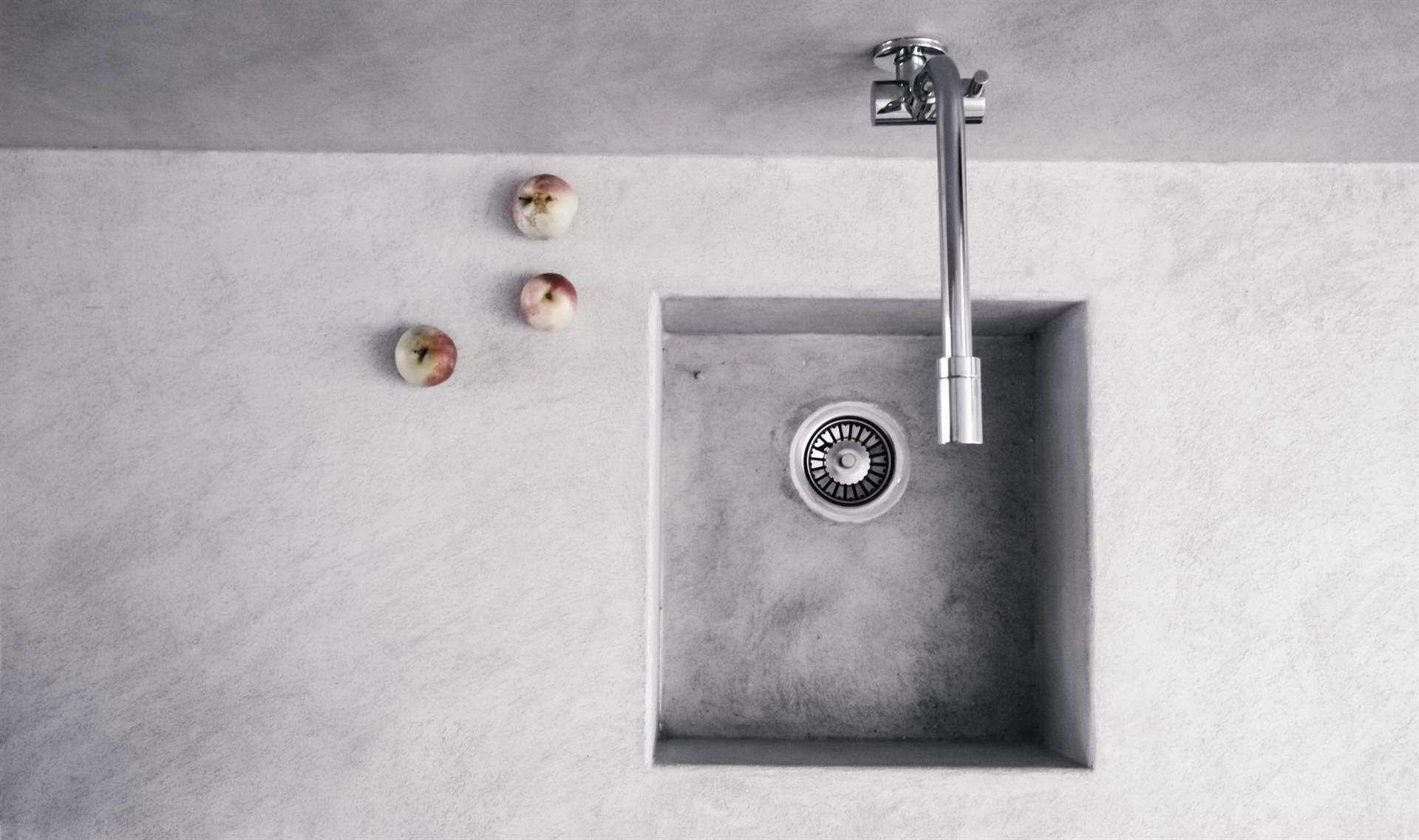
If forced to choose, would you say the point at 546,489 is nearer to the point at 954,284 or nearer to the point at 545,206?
the point at 545,206

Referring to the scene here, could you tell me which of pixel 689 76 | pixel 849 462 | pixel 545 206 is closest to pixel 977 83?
pixel 689 76

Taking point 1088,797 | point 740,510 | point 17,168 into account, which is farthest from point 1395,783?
point 17,168

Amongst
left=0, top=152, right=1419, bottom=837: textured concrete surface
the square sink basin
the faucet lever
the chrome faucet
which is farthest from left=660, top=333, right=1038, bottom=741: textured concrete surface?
the chrome faucet

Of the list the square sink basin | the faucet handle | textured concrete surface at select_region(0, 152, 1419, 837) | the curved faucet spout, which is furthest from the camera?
the square sink basin

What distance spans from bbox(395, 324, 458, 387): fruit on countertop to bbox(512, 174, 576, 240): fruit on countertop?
10.7 inches

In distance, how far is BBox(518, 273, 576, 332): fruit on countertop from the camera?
1687 millimetres

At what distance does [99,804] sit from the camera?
168cm

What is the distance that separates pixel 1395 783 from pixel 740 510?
1357mm

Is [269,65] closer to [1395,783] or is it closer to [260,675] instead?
[260,675]

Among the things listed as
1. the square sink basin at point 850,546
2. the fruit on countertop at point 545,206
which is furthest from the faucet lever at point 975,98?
the fruit on countertop at point 545,206

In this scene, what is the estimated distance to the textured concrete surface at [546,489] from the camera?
167 cm

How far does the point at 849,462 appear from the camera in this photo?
80.7 inches

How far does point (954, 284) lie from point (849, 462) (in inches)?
36.0

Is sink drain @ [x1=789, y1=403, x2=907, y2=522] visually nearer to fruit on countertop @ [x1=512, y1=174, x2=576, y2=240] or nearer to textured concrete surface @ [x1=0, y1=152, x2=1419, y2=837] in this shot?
textured concrete surface @ [x1=0, y1=152, x2=1419, y2=837]
